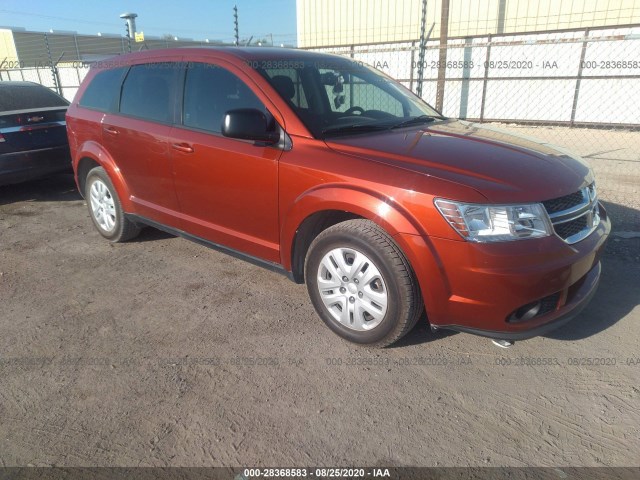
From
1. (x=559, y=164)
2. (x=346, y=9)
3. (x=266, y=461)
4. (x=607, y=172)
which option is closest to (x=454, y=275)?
(x=559, y=164)

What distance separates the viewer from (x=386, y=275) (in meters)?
2.60

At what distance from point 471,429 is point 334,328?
105 centimetres

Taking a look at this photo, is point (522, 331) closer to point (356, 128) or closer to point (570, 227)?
point (570, 227)

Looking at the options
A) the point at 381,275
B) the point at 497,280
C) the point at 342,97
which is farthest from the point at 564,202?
the point at 342,97

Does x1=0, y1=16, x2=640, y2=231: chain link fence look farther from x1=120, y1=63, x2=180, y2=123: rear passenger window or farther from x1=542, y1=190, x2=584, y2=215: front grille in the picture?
x1=542, y1=190, x2=584, y2=215: front grille

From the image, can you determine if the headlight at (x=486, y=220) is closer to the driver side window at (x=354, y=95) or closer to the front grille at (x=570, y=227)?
the front grille at (x=570, y=227)

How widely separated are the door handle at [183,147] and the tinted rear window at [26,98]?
13.0ft

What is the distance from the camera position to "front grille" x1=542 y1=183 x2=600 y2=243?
2.47m

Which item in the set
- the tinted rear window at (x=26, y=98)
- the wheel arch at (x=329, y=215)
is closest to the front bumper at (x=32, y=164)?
the tinted rear window at (x=26, y=98)

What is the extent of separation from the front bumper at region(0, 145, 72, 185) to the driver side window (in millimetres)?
4398

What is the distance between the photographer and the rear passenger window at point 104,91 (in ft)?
14.1

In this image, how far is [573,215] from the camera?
257 centimetres

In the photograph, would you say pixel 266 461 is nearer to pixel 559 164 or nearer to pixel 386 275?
pixel 386 275

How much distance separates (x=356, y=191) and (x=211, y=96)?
156 centimetres
